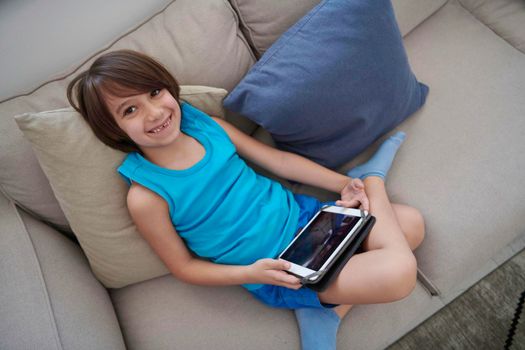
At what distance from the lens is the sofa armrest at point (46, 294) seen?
0.75 m

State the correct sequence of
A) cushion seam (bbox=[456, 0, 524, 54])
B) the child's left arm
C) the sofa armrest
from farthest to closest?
cushion seam (bbox=[456, 0, 524, 54]) < the child's left arm < the sofa armrest

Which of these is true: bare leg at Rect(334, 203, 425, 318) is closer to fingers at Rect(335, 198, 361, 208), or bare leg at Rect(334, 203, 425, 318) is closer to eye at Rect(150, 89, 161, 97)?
fingers at Rect(335, 198, 361, 208)

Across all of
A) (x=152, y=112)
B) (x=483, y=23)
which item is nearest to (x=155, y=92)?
(x=152, y=112)

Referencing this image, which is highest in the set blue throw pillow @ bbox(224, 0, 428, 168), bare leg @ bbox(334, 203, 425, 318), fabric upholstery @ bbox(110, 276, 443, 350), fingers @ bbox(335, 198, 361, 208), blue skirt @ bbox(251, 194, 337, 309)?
blue throw pillow @ bbox(224, 0, 428, 168)

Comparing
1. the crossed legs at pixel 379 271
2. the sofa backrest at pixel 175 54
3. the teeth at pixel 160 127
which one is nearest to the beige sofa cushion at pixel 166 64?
the sofa backrest at pixel 175 54

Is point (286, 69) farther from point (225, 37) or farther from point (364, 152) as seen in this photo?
point (364, 152)

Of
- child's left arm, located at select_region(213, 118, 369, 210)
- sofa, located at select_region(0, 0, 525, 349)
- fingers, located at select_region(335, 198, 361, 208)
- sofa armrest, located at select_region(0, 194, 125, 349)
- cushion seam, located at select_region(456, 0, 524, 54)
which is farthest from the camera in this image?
cushion seam, located at select_region(456, 0, 524, 54)

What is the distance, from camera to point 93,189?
2.92 feet

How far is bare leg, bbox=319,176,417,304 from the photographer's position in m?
0.84

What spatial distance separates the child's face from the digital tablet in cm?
42

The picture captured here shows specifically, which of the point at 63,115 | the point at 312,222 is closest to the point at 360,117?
the point at 312,222

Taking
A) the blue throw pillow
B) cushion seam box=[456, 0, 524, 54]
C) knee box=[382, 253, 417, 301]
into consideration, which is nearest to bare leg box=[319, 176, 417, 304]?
knee box=[382, 253, 417, 301]

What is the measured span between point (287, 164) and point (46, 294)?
0.71m

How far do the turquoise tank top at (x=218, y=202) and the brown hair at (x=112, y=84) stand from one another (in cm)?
9
